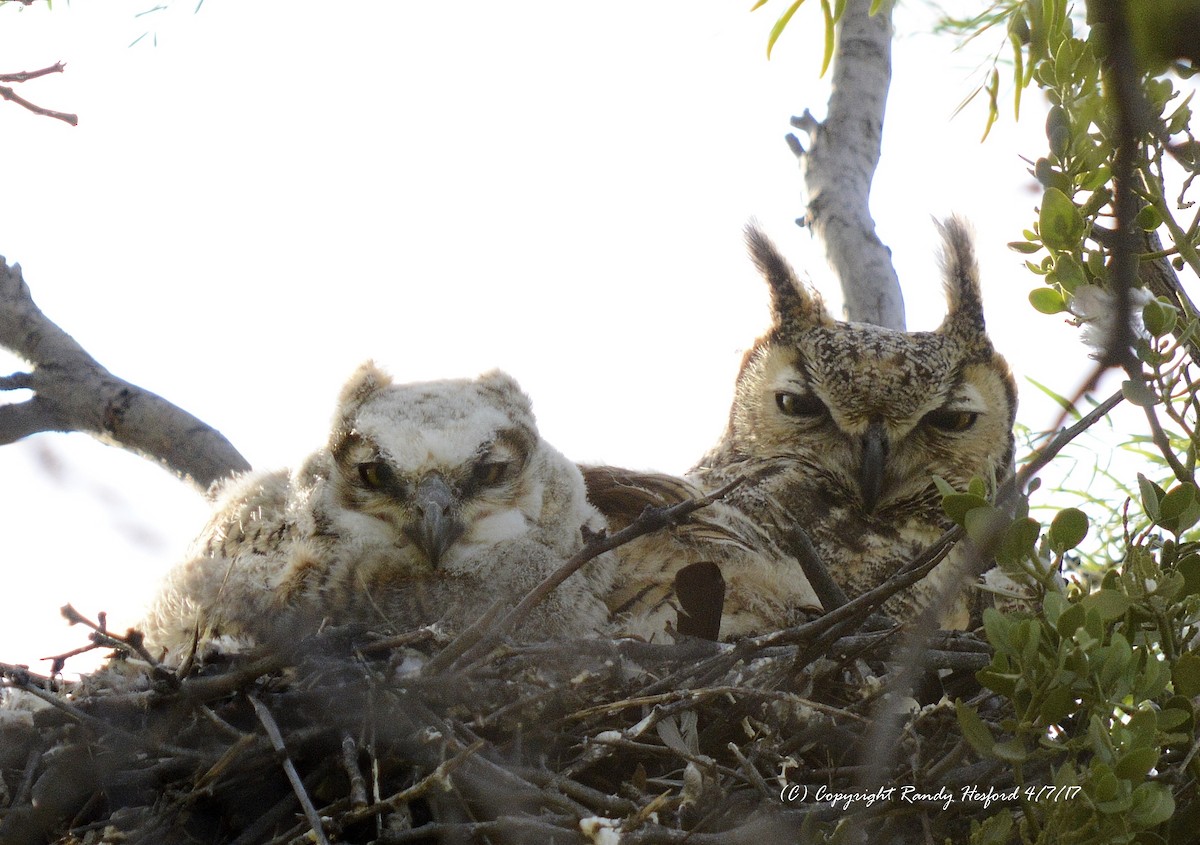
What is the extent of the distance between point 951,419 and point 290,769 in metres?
1.89

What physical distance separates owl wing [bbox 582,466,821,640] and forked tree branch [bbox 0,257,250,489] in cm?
98

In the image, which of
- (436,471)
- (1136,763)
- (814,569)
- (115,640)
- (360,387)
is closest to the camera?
(1136,763)

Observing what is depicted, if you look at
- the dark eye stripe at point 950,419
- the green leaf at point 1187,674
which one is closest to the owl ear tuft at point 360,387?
the dark eye stripe at point 950,419

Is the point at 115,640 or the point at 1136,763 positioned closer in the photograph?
the point at 1136,763

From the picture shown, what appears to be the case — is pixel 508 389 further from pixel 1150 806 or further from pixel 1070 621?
pixel 1150 806

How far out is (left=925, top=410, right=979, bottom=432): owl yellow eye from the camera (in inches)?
111

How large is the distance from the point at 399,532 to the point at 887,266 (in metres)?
1.64

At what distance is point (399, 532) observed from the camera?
2.22 meters

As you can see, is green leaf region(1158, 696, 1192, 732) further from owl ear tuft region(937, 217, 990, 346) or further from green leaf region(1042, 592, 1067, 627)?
owl ear tuft region(937, 217, 990, 346)

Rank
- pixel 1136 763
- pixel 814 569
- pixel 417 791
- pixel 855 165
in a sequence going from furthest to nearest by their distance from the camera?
pixel 855 165 < pixel 814 569 < pixel 417 791 < pixel 1136 763

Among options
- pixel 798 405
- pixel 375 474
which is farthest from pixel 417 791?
pixel 798 405

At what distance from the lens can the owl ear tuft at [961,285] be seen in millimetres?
3010

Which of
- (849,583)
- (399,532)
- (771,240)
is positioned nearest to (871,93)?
(771,240)

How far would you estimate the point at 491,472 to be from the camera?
231 cm
